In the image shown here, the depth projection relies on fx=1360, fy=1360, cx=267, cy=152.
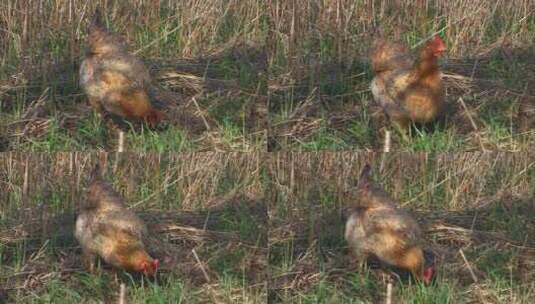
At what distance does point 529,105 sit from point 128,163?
2381 millimetres

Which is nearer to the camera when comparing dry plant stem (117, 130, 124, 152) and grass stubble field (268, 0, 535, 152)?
grass stubble field (268, 0, 535, 152)

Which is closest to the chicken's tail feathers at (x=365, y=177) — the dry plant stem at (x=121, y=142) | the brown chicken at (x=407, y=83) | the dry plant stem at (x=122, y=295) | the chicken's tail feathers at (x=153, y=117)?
the brown chicken at (x=407, y=83)

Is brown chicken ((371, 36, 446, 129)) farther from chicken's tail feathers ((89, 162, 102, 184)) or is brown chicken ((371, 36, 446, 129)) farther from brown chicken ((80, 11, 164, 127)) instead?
chicken's tail feathers ((89, 162, 102, 184))

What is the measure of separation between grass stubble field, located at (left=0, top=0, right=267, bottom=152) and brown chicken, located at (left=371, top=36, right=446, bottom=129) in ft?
2.34

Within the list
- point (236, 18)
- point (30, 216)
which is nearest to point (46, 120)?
point (30, 216)

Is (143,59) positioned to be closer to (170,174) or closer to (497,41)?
(170,174)

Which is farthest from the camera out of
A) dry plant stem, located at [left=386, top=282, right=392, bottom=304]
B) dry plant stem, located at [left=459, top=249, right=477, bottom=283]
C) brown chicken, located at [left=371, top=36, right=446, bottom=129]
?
dry plant stem, located at [left=459, top=249, right=477, bottom=283]

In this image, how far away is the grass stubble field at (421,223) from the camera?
7.76 metres

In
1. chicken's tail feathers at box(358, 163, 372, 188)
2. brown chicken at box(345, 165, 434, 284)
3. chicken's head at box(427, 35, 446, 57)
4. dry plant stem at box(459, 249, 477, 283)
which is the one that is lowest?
dry plant stem at box(459, 249, 477, 283)

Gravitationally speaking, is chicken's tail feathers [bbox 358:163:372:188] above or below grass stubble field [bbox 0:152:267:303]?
above

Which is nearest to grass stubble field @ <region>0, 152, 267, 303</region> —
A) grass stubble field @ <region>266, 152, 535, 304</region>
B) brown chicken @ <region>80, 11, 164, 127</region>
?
grass stubble field @ <region>266, 152, 535, 304</region>

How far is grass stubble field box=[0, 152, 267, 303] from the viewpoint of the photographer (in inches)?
312

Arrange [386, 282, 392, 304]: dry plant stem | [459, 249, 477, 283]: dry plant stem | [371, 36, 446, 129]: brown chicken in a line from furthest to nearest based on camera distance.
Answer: [459, 249, 477, 283]: dry plant stem
[386, 282, 392, 304]: dry plant stem
[371, 36, 446, 129]: brown chicken

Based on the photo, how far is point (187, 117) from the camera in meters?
7.86
